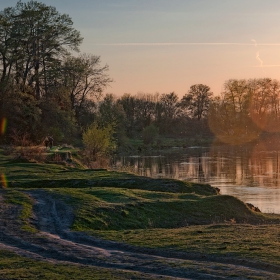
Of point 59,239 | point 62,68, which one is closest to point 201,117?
point 62,68

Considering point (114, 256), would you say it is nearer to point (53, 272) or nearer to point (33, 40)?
point (53, 272)

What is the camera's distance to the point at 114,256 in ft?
38.9

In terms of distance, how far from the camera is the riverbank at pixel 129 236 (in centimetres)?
1057

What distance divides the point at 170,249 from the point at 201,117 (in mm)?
116570

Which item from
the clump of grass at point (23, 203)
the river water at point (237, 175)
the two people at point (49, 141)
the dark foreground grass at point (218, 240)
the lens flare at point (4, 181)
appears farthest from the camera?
the two people at point (49, 141)

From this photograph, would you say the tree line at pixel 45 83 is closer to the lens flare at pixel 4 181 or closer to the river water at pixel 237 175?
the river water at pixel 237 175

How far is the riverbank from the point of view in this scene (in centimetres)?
1057

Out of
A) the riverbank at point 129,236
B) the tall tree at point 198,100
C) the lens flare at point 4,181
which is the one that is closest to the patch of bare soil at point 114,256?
the riverbank at point 129,236

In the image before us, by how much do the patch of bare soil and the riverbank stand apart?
21 mm

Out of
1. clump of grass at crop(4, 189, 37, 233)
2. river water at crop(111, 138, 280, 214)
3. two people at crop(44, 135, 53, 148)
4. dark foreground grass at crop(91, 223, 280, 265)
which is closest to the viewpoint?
dark foreground grass at crop(91, 223, 280, 265)

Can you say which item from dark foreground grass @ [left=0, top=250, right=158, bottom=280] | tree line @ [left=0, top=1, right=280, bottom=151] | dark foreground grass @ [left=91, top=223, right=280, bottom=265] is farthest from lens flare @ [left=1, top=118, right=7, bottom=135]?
dark foreground grass @ [left=0, top=250, right=158, bottom=280]

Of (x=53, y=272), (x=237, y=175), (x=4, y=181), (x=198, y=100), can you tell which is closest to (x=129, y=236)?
(x=53, y=272)

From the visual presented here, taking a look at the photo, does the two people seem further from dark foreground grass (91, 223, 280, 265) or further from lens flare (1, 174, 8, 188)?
dark foreground grass (91, 223, 280, 265)

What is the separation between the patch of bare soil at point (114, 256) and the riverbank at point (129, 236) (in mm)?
21
